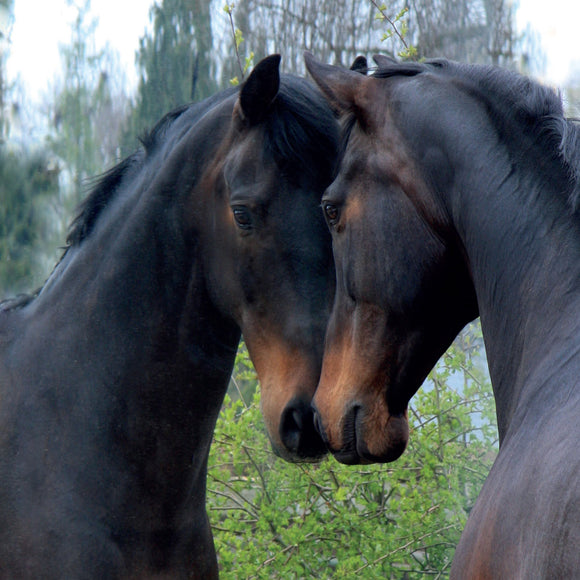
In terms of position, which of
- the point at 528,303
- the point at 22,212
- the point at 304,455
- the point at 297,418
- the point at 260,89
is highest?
the point at 260,89

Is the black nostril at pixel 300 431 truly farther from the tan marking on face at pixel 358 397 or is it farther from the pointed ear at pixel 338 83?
the pointed ear at pixel 338 83

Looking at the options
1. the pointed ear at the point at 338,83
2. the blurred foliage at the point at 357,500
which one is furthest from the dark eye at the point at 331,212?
the blurred foliage at the point at 357,500

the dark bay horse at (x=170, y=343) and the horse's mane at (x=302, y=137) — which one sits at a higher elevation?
the horse's mane at (x=302, y=137)

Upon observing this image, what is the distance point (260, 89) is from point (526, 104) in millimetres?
893

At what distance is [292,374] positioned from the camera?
2246 millimetres

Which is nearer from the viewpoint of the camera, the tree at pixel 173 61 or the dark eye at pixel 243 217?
the dark eye at pixel 243 217

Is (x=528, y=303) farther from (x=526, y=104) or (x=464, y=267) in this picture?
(x=526, y=104)

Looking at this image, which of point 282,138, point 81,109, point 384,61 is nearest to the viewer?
point 384,61

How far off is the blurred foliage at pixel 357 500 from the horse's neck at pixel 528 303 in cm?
235

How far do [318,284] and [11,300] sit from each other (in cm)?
106

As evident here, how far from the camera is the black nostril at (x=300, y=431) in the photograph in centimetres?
222

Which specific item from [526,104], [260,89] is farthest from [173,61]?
[526,104]

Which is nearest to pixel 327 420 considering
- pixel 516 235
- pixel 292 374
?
pixel 292 374

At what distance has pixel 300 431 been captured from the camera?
224 centimetres
